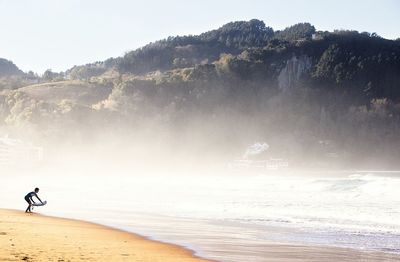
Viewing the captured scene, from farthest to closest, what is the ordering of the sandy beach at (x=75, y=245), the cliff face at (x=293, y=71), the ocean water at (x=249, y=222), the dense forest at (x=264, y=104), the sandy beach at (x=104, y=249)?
1. the cliff face at (x=293, y=71)
2. the dense forest at (x=264, y=104)
3. the ocean water at (x=249, y=222)
4. the sandy beach at (x=104, y=249)
5. the sandy beach at (x=75, y=245)

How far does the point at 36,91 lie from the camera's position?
15888 cm

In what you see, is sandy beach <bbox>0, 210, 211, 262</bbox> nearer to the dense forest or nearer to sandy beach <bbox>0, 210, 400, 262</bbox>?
sandy beach <bbox>0, 210, 400, 262</bbox>

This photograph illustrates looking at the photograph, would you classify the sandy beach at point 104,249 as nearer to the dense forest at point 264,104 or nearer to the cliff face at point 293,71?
the dense forest at point 264,104

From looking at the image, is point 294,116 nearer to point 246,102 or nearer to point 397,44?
point 246,102

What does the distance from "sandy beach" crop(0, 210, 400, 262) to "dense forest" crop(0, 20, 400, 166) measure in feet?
334

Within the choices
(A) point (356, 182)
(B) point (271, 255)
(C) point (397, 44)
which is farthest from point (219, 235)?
(C) point (397, 44)

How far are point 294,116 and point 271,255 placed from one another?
12812cm

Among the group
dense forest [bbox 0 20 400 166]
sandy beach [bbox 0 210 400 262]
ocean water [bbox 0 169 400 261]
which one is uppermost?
dense forest [bbox 0 20 400 166]

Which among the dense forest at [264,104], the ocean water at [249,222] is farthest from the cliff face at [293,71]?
the ocean water at [249,222]

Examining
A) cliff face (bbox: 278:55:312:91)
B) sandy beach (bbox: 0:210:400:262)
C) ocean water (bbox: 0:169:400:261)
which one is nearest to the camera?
sandy beach (bbox: 0:210:400:262)

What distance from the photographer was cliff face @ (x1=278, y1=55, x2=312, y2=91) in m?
153

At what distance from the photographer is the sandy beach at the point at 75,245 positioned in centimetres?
1309

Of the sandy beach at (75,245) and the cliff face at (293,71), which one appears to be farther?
the cliff face at (293,71)

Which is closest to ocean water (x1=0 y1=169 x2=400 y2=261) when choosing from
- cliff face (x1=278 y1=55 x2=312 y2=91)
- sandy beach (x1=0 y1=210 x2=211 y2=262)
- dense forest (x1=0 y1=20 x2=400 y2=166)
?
sandy beach (x1=0 y1=210 x2=211 y2=262)
